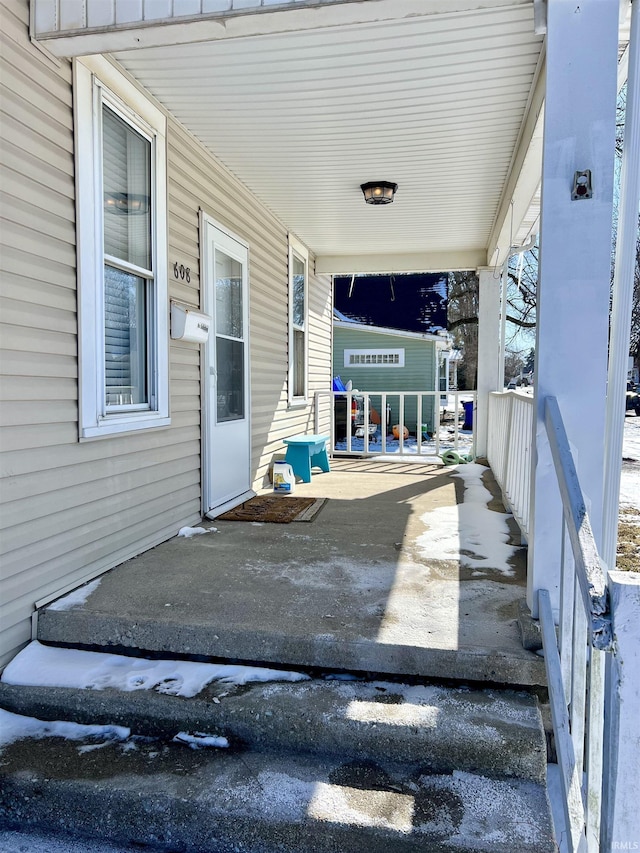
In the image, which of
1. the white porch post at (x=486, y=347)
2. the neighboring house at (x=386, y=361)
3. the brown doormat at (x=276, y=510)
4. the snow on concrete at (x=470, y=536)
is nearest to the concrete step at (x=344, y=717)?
the snow on concrete at (x=470, y=536)

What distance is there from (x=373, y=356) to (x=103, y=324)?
1211 cm

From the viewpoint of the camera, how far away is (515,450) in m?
3.98

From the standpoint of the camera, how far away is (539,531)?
2.17 m

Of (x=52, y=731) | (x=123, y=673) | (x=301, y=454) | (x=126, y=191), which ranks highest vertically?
(x=126, y=191)

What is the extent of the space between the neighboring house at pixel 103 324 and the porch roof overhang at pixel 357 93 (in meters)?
0.25

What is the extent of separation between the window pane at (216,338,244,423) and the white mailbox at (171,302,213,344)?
0.60m

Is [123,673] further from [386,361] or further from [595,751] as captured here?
[386,361]

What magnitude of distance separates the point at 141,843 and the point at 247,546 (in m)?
1.76

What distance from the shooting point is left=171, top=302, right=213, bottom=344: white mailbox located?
11.3 ft

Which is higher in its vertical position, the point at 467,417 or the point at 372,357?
the point at 372,357

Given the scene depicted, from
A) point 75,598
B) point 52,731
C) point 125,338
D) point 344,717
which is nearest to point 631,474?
point 125,338

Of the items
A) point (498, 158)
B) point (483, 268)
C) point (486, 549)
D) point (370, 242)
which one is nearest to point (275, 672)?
point (486, 549)

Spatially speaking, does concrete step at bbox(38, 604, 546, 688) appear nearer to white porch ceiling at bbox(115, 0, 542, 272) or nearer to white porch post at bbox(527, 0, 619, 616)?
white porch post at bbox(527, 0, 619, 616)

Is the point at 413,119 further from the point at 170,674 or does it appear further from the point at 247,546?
the point at 170,674
